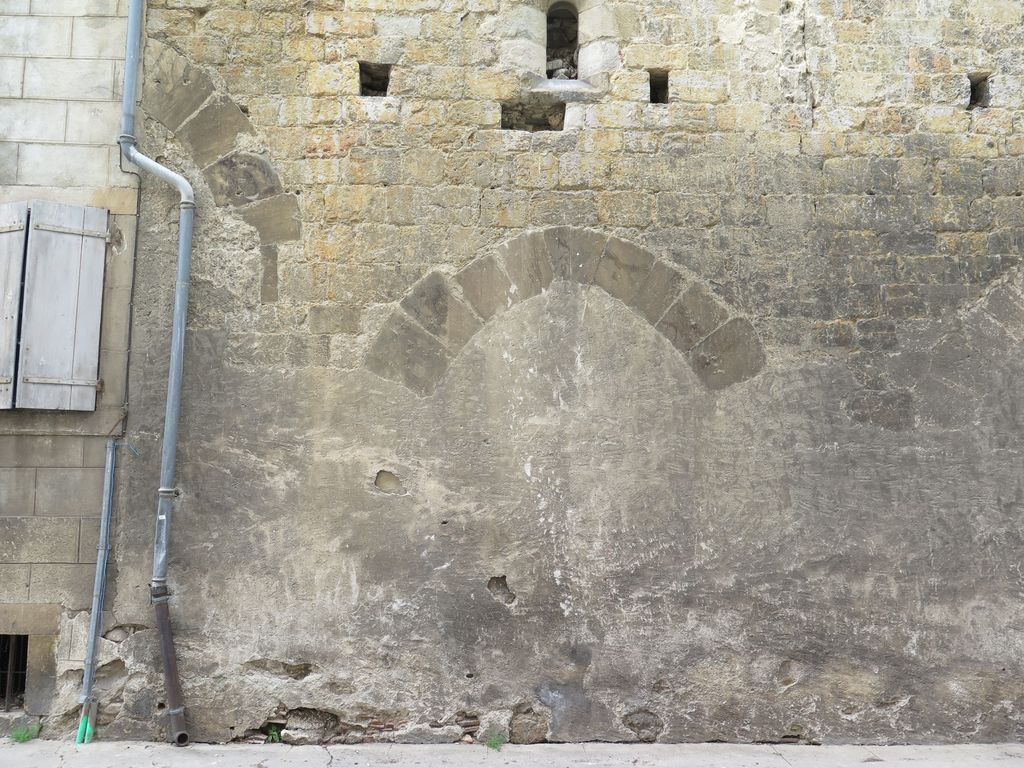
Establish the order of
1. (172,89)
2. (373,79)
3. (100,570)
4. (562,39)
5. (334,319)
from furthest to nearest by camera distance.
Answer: (562,39)
(373,79)
(172,89)
(334,319)
(100,570)

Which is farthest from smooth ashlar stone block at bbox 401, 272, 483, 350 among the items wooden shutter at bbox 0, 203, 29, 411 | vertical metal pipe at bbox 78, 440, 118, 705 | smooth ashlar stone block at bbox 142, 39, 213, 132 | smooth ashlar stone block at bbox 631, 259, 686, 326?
wooden shutter at bbox 0, 203, 29, 411

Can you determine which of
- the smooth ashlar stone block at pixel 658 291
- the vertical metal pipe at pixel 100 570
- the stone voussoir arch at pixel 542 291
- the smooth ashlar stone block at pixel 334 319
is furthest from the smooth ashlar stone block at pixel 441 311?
the vertical metal pipe at pixel 100 570

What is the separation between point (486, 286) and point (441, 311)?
287mm

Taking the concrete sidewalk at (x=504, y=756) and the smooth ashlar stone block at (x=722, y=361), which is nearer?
the concrete sidewalk at (x=504, y=756)

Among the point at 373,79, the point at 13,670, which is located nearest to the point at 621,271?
the point at 373,79

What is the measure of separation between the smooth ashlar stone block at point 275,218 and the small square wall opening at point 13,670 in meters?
2.56

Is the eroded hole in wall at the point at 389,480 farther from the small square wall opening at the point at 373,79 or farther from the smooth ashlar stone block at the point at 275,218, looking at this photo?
the small square wall opening at the point at 373,79

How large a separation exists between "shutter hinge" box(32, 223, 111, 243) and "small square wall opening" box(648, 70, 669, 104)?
10.5 feet

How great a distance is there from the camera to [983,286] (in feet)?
13.9

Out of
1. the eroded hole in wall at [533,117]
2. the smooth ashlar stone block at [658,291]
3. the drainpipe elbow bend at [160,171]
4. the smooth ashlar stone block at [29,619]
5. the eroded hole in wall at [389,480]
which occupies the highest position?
the eroded hole in wall at [533,117]

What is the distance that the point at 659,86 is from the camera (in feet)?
14.7

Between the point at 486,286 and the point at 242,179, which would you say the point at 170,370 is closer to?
the point at 242,179

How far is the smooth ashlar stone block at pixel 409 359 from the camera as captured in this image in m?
4.11

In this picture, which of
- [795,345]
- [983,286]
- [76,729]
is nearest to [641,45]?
[795,345]
